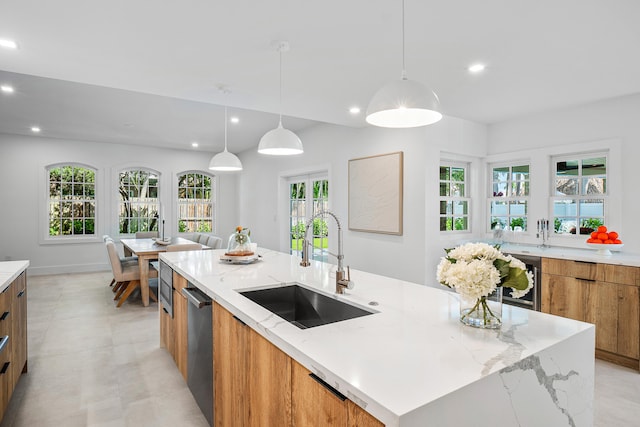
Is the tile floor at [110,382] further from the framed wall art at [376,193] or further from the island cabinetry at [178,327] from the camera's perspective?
the framed wall art at [376,193]

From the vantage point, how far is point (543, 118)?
418cm

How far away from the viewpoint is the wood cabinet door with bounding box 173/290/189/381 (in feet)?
8.22

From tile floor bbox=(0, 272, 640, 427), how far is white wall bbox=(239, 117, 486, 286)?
76.7 inches

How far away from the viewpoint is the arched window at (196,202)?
8.48 metres

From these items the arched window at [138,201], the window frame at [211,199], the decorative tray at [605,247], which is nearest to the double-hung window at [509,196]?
the decorative tray at [605,247]

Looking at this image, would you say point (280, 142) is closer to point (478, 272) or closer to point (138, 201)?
point (478, 272)

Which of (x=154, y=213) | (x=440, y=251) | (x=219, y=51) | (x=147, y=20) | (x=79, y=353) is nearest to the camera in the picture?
(x=147, y=20)

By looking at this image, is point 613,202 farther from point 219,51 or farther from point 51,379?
point 51,379

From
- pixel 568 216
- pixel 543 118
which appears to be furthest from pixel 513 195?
pixel 543 118

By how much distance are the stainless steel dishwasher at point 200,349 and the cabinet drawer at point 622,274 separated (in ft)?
10.8

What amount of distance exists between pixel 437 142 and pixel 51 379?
4.26m

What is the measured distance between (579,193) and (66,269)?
845 cm

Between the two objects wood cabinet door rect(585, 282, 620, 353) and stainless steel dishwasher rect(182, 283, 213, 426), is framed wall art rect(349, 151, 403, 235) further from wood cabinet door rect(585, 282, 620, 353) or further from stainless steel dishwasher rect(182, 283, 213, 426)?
stainless steel dishwasher rect(182, 283, 213, 426)

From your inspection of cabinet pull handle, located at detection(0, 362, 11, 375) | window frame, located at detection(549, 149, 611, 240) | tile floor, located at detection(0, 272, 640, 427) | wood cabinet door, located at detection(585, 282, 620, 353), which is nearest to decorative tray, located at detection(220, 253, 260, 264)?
tile floor, located at detection(0, 272, 640, 427)
